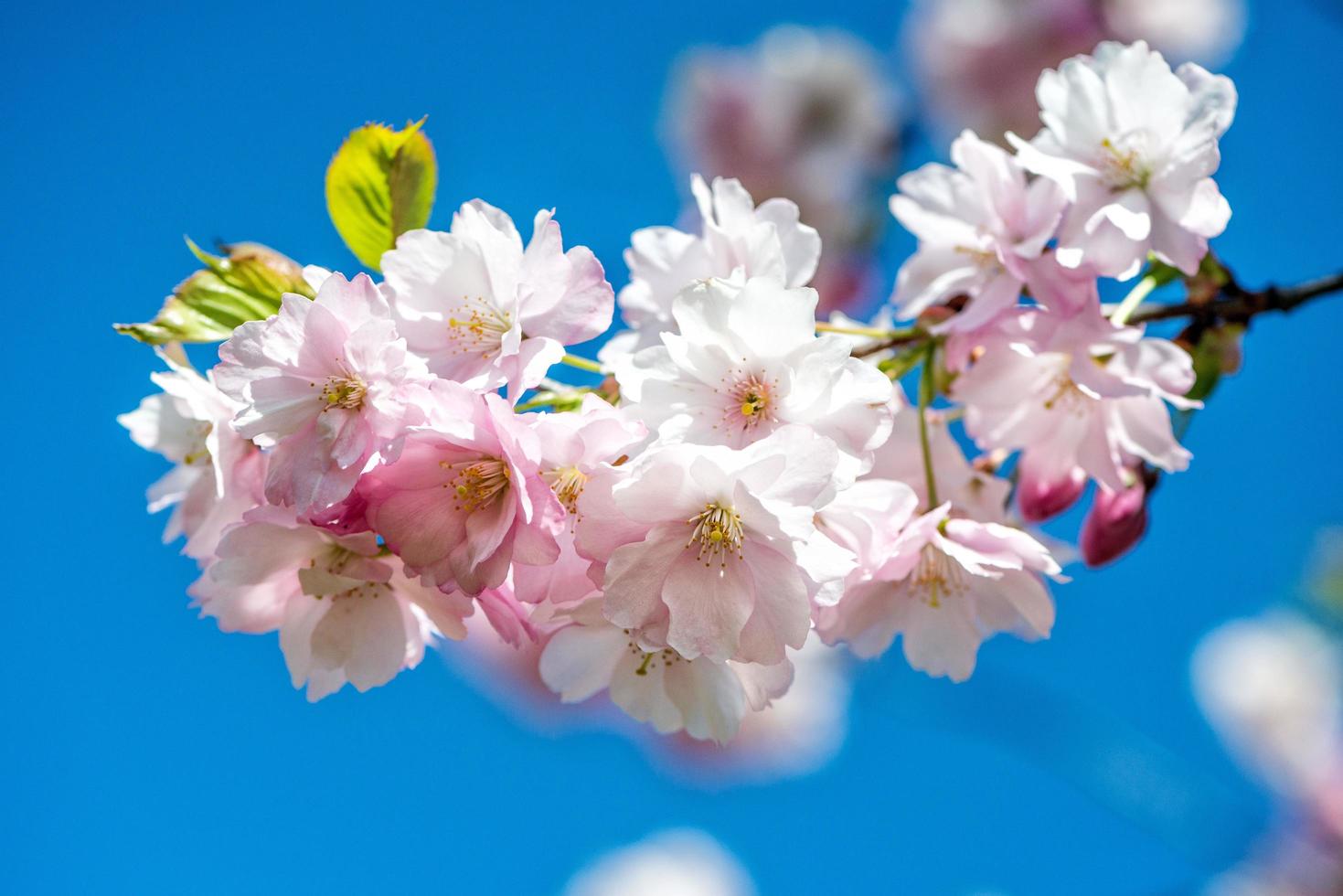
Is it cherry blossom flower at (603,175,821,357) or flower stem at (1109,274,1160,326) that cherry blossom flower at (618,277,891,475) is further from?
flower stem at (1109,274,1160,326)

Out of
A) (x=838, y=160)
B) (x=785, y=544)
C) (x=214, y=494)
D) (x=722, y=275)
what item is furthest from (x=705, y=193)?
(x=838, y=160)

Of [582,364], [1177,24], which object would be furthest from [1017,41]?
[582,364]

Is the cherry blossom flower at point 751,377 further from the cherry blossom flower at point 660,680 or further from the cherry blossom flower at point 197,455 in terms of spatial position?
the cherry blossom flower at point 197,455

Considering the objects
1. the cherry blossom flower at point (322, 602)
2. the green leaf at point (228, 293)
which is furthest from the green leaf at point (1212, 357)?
the green leaf at point (228, 293)

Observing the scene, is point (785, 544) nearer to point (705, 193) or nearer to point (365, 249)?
point (705, 193)

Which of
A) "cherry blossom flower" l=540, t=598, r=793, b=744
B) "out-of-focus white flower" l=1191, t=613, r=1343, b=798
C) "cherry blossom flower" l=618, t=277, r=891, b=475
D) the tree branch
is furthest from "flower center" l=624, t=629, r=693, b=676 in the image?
"out-of-focus white flower" l=1191, t=613, r=1343, b=798

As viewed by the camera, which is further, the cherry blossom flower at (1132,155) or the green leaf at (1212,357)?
the green leaf at (1212,357)
